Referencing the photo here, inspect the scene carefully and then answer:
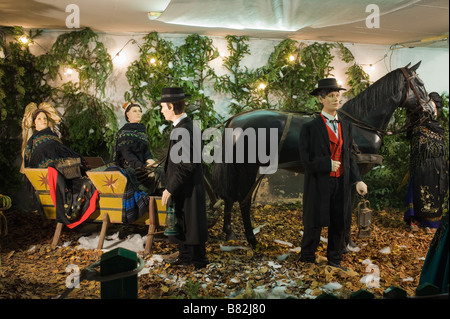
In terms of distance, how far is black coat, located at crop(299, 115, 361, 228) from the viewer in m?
3.80

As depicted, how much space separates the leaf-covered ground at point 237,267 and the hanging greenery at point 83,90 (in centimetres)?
160

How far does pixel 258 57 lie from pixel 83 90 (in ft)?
10.6

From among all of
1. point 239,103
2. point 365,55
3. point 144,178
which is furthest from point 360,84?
point 144,178

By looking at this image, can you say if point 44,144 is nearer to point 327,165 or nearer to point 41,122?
point 41,122

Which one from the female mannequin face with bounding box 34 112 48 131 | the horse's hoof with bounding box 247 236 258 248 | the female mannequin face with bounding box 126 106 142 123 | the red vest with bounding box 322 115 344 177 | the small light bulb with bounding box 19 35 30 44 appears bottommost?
the horse's hoof with bounding box 247 236 258 248

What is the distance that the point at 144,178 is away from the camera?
5.21m

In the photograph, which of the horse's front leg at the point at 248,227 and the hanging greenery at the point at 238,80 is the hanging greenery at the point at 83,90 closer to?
the hanging greenery at the point at 238,80

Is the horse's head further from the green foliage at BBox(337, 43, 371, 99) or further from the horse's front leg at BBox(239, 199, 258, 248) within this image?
the horse's front leg at BBox(239, 199, 258, 248)

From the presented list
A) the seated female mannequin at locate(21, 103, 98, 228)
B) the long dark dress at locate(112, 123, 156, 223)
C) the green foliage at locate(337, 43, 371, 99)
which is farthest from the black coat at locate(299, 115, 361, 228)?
the green foliage at locate(337, 43, 371, 99)

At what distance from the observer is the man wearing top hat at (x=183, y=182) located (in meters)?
3.80

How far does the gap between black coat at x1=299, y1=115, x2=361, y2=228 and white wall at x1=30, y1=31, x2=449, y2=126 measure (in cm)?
312

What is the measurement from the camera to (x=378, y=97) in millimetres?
4977

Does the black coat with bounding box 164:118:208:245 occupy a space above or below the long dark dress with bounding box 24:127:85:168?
below

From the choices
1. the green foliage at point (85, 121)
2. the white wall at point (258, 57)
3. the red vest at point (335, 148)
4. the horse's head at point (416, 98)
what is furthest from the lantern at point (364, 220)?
the green foliage at point (85, 121)
